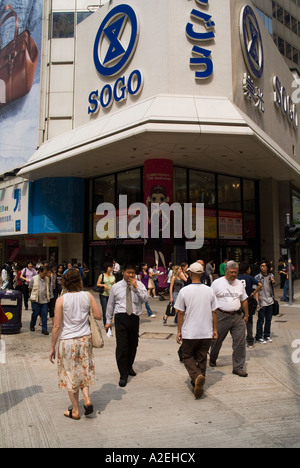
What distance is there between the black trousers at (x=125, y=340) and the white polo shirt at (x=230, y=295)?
140cm

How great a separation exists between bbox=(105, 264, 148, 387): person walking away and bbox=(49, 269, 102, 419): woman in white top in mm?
1217

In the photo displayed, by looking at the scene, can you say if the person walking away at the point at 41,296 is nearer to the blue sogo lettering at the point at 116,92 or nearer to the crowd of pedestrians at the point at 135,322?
the crowd of pedestrians at the point at 135,322

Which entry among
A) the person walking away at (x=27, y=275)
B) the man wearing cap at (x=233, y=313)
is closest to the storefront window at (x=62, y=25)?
the person walking away at (x=27, y=275)

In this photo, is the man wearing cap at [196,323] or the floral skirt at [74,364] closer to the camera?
the floral skirt at [74,364]

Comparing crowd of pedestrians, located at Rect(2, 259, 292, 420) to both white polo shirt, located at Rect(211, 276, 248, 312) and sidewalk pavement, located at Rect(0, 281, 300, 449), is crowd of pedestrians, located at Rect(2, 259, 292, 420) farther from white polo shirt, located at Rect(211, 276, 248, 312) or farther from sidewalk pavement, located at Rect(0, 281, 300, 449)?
sidewalk pavement, located at Rect(0, 281, 300, 449)

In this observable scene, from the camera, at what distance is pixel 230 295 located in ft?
20.0

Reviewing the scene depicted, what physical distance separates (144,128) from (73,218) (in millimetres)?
9569

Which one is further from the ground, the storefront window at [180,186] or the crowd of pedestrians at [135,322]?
the storefront window at [180,186]

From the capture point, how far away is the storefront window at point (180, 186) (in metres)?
20.0

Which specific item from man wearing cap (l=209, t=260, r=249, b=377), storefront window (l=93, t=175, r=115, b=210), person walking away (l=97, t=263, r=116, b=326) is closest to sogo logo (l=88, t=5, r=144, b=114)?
storefront window (l=93, t=175, r=115, b=210)

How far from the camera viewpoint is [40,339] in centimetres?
875

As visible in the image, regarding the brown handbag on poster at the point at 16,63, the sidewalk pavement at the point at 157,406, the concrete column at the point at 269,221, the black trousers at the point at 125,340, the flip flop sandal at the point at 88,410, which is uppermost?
the brown handbag on poster at the point at 16,63

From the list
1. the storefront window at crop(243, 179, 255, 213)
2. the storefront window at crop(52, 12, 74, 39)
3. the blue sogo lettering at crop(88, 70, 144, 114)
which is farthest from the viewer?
the storefront window at crop(243, 179, 255, 213)

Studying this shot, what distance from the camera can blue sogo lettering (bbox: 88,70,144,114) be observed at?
1709 cm
